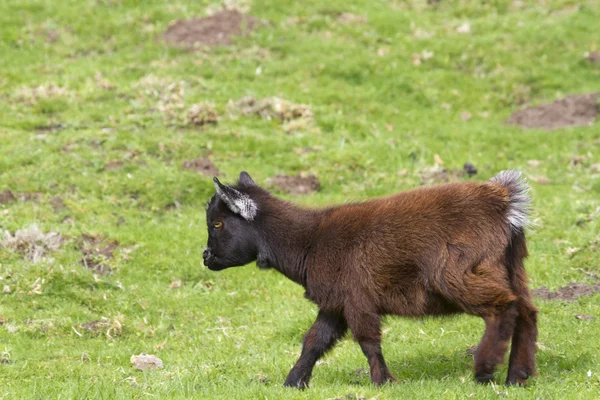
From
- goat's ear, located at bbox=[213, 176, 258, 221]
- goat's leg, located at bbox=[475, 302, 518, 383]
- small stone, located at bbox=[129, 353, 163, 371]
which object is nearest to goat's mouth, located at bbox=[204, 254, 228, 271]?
goat's ear, located at bbox=[213, 176, 258, 221]

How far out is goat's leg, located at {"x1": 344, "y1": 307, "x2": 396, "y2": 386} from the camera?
9016 mm

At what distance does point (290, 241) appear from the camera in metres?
9.78

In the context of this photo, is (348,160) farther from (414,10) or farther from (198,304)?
(414,10)

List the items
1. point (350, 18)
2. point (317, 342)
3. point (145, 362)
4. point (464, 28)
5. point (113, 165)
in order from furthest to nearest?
point (350, 18)
point (464, 28)
point (113, 165)
point (145, 362)
point (317, 342)

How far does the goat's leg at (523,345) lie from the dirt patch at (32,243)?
25.3 ft

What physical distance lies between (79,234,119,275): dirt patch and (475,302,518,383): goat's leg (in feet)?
24.1

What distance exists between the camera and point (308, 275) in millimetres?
9578

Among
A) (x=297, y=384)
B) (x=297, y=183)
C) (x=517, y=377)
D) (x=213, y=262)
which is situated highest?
(x=213, y=262)

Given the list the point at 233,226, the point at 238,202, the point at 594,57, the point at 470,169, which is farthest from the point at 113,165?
the point at 594,57

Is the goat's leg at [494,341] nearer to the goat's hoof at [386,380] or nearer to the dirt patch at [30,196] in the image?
the goat's hoof at [386,380]

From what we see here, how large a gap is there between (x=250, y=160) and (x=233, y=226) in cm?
854

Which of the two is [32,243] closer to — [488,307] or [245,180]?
[245,180]

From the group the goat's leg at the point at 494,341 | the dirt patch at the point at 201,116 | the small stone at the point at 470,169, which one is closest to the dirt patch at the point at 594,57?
the small stone at the point at 470,169

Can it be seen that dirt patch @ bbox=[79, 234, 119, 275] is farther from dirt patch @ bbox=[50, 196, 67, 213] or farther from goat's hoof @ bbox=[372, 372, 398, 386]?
goat's hoof @ bbox=[372, 372, 398, 386]
